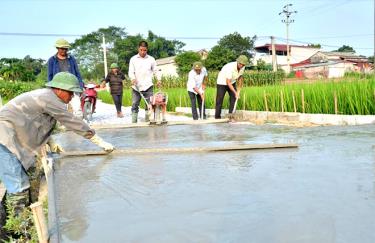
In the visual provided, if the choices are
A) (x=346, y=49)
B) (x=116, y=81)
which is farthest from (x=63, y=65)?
(x=346, y=49)

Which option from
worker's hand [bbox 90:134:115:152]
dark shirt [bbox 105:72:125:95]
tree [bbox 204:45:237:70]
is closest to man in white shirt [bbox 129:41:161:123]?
dark shirt [bbox 105:72:125:95]

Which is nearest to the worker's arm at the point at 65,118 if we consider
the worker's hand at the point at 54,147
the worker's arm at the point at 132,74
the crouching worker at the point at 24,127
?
the crouching worker at the point at 24,127

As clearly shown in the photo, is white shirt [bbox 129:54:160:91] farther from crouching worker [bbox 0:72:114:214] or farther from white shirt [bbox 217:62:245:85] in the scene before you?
crouching worker [bbox 0:72:114:214]

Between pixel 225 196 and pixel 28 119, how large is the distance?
1.51 metres

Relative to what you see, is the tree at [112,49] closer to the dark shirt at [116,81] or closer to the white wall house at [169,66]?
the white wall house at [169,66]

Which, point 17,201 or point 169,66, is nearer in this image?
point 17,201

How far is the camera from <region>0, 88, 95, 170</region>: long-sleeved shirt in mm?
2959

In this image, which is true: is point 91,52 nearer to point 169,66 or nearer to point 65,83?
point 169,66

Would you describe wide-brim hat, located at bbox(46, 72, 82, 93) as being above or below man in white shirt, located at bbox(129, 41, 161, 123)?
below

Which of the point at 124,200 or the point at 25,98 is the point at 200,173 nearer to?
the point at 124,200

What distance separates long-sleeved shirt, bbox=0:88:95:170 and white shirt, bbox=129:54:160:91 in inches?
174

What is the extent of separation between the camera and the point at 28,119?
3.03 m

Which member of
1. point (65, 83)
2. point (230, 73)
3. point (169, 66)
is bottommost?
point (65, 83)

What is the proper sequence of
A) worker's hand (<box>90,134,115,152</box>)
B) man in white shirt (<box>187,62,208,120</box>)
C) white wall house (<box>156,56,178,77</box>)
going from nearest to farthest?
worker's hand (<box>90,134,115,152</box>) < man in white shirt (<box>187,62,208,120</box>) < white wall house (<box>156,56,178,77</box>)
